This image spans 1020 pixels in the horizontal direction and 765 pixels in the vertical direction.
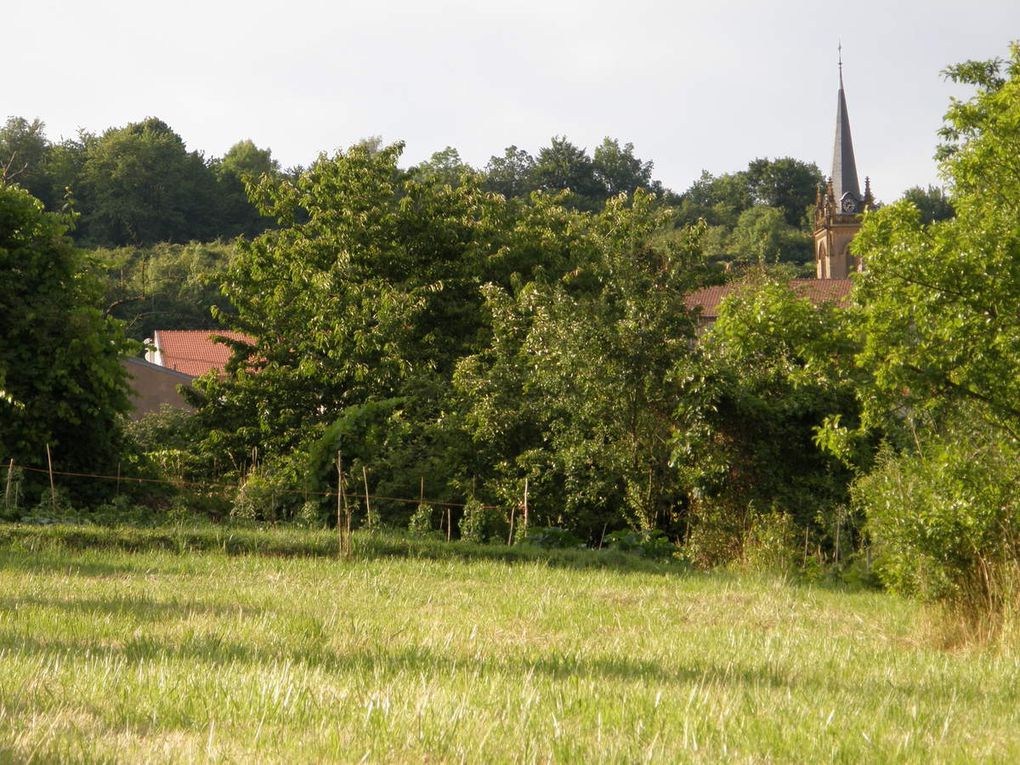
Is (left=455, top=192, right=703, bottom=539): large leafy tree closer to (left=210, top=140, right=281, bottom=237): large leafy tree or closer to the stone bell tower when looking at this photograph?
(left=210, top=140, right=281, bottom=237): large leafy tree

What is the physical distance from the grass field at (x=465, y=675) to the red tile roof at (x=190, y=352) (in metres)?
48.7

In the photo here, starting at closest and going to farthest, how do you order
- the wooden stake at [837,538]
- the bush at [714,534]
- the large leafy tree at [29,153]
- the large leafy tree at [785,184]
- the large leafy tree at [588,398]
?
the wooden stake at [837,538], the bush at [714,534], the large leafy tree at [588,398], the large leafy tree at [29,153], the large leafy tree at [785,184]

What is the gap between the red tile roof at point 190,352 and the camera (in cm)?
6116

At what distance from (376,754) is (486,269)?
2799 cm

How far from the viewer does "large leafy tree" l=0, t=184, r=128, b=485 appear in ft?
72.0

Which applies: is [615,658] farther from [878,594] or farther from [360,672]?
[878,594]

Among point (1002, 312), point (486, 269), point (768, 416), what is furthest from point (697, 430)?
point (486, 269)

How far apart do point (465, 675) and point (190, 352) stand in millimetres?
57658

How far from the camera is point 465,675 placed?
22.0ft

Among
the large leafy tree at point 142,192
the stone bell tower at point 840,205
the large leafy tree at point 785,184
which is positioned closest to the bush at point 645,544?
the large leafy tree at point 142,192

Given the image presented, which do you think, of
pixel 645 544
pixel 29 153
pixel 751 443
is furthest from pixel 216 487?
pixel 29 153

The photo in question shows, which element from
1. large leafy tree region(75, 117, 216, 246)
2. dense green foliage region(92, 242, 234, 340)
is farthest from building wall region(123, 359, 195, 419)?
large leafy tree region(75, 117, 216, 246)

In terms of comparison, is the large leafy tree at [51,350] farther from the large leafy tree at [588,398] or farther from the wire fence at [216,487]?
the large leafy tree at [588,398]

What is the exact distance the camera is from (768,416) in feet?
70.1
